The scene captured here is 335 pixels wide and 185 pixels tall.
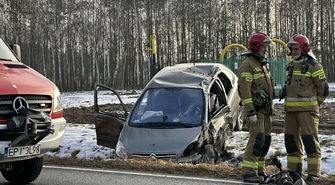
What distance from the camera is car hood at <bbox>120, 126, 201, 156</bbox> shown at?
8.09m

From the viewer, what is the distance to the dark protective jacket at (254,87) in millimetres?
6312

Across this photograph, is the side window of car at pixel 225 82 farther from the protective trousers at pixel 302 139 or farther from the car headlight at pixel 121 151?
the protective trousers at pixel 302 139

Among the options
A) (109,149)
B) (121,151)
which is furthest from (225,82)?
(121,151)

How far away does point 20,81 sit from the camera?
18.3 ft

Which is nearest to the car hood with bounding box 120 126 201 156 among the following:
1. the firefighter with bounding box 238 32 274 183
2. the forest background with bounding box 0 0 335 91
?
the firefighter with bounding box 238 32 274 183

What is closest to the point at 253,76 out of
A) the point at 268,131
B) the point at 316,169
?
the point at 268,131

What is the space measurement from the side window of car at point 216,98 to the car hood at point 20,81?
174 inches

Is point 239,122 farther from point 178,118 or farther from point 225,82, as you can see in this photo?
point 178,118

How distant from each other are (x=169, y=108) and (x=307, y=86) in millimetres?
3373

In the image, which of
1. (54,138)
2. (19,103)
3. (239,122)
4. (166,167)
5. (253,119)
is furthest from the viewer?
(239,122)

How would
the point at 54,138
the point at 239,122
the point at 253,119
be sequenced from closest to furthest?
1. the point at 54,138
2. the point at 253,119
3. the point at 239,122

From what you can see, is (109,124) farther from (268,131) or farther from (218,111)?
(268,131)

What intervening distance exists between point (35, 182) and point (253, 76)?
3.47 meters

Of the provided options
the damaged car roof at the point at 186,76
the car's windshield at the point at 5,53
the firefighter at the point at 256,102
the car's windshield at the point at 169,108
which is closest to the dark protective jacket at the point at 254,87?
the firefighter at the point at 256,102
